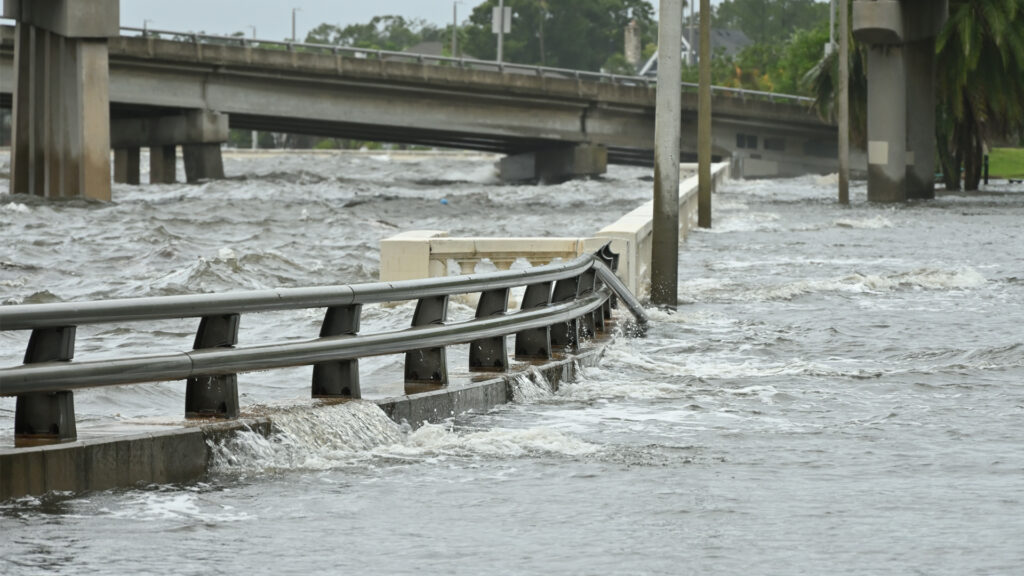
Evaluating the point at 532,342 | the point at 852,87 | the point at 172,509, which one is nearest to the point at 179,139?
the point at 852,87

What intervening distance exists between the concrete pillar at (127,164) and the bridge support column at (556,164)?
825 inches

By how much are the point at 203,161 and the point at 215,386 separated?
68.4 meters

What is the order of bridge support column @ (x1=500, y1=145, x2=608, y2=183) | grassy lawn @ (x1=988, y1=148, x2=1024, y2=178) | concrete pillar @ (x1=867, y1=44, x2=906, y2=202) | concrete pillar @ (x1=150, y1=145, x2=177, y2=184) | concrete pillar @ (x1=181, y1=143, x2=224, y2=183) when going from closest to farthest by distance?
concrete pillar @ (x1=867, y1=44, x2=906, y2=202) < concrete pillar @ (x1=181, y1=143, x2=224, y2=183) < concrete pillar @ (x1=150, y1=145, x2=177, y2=184) < bridge support column @ (x1=500, y1=145, x2=608, y2=183) < grassy lawn @ (x1=988, y1=148, x2=1024, y2=178)

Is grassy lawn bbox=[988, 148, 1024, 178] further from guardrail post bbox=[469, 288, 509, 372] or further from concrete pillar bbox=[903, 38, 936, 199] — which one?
guardrail post bbox=[469, 288, 509, 372]

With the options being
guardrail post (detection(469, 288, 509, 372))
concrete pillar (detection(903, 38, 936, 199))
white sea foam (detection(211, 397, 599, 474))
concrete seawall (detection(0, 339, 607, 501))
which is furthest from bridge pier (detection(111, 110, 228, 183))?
concrete seawall (detection(0, 339, 607, 501))

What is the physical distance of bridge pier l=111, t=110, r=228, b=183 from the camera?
73.5 m

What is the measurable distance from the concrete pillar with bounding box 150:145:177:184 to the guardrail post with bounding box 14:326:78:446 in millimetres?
73489

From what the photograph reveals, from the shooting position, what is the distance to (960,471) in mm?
9344

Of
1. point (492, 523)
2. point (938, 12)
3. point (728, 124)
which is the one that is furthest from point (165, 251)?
point (728, 124)

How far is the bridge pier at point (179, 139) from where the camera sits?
7350 centimetres

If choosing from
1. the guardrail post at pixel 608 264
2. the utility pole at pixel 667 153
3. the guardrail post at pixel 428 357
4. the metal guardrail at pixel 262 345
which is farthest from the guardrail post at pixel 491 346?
the utility pole at pixel 667 153

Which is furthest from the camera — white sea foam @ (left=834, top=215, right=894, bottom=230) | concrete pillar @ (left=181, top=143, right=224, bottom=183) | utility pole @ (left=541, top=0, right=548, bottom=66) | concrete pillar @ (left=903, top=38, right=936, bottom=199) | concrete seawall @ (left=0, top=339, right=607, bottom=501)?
utility pole @ (left=541, top=0, right=548, bottom=66)

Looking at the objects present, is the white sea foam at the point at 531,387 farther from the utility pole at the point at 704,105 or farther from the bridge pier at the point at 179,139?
the bridge pier at the point at 179,139

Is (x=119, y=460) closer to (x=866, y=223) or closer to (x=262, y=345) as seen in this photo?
(x=262, y=345)
